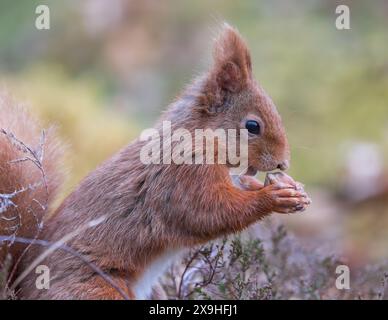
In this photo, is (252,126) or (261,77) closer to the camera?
(252,126)

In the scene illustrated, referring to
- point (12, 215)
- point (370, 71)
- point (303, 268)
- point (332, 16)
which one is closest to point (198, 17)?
point (332, 16)

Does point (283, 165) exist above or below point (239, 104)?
below

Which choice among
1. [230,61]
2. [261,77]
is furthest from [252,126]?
[261,77]

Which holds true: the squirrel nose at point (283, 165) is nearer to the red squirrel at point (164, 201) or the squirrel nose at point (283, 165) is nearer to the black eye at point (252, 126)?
the red squirrel at point (164, 201)

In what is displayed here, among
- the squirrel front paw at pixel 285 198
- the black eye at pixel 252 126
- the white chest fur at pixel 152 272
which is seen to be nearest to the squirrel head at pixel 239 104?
the black eye at pixel 252 126

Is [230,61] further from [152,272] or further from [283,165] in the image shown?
[152,272]

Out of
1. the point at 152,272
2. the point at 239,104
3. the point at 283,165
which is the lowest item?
the point at 152,272
